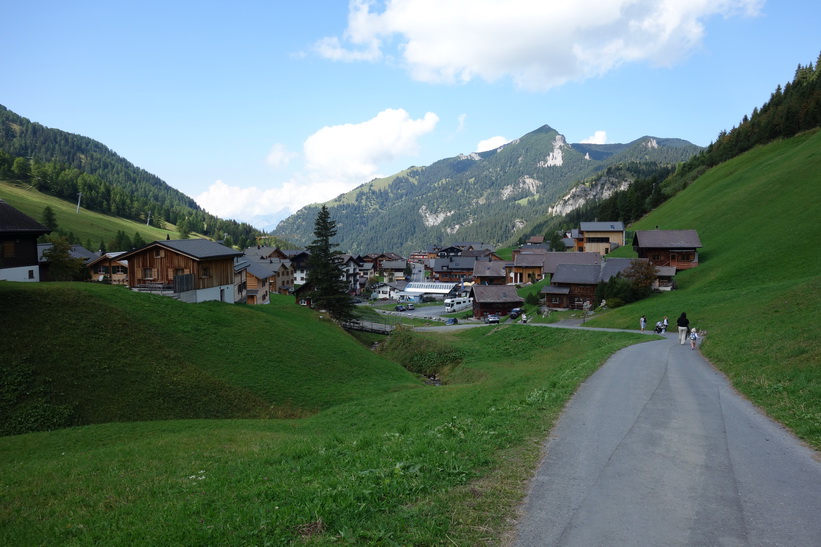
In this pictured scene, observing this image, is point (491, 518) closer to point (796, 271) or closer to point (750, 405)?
point (750, 405)

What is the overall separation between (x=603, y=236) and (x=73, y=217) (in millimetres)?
182184

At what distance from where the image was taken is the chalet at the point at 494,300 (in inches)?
3351

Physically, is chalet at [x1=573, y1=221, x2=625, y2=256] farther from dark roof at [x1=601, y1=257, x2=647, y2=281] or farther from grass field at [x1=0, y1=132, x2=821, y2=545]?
grass field at [x1=0, y1=132, x2=821, y2=545]

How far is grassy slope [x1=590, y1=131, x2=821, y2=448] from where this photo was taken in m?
16.4

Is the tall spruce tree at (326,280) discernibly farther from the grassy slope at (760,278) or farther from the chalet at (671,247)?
the chalet at (671,247)

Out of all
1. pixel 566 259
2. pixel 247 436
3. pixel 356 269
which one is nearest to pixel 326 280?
pixel 247 436

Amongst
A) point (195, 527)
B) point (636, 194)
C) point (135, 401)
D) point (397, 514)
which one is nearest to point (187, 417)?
point (135, 401)

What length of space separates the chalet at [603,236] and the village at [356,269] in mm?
256

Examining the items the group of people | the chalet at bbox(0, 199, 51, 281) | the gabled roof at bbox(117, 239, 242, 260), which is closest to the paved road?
the group of people

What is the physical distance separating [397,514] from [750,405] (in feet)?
44.9

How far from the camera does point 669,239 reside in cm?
7338

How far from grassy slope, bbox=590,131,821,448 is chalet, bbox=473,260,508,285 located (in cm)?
3767

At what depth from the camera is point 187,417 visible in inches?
933

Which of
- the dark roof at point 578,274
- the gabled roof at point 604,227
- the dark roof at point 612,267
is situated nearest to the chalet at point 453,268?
the gabled roof at point 604,227
